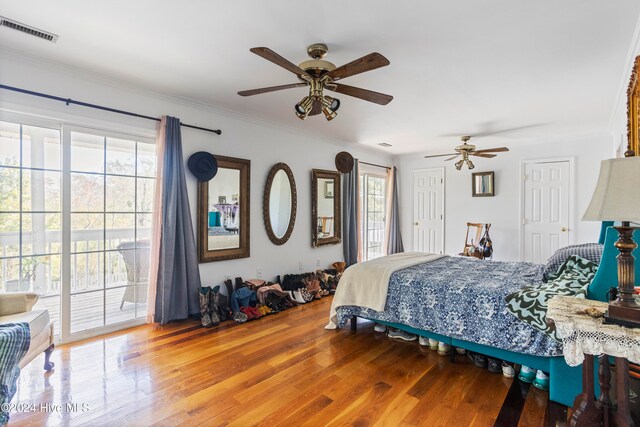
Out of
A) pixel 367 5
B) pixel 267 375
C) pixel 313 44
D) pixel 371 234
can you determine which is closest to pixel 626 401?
pixel 267 375

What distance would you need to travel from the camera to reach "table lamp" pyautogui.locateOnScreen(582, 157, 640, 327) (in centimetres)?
132

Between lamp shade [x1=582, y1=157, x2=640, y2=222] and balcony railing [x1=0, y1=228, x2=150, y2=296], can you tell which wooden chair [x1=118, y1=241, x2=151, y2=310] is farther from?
lamp shade [x1=582, y1=157, x2=640, y2=222]

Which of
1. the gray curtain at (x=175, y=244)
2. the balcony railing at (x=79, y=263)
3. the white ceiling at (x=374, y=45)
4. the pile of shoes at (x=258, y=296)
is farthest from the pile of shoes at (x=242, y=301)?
the white ceiling at (x=374, y=45)

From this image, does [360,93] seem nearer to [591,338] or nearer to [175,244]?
[591,338]

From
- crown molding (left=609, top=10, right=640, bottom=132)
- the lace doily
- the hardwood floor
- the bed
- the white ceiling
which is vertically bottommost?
the hardwood floor

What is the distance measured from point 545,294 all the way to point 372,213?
4.43 meters

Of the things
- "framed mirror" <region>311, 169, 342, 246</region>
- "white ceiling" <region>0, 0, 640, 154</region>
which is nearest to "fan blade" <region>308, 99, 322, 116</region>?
"white ceiling" <region>0, 0, 640, 154</region>

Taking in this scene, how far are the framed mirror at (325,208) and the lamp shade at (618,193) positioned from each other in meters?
3.94

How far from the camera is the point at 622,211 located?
4.35ft

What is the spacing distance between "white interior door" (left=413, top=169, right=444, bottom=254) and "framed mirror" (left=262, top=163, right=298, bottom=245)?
3172 mm

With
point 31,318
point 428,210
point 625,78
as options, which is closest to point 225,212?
point 31,318

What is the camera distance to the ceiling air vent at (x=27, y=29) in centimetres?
212

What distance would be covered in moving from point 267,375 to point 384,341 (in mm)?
1204

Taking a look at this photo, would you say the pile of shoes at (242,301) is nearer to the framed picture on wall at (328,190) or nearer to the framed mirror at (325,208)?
the framed mirror at (325,208)
